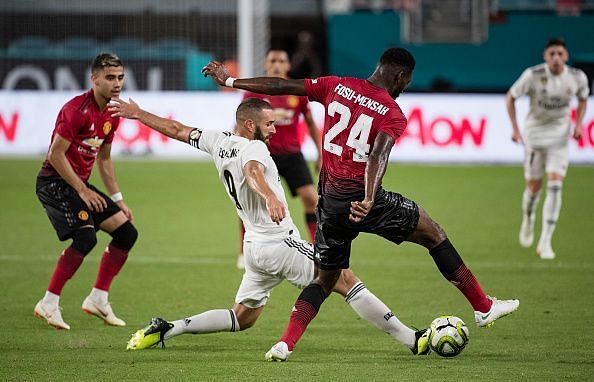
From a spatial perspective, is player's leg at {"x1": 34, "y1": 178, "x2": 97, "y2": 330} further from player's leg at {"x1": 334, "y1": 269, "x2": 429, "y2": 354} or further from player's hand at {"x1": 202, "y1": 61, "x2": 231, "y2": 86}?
player's leg at {"x1": 334, "y1": 269, "x2": 429, "y2": 354}

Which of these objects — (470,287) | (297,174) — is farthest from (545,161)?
(470,287)

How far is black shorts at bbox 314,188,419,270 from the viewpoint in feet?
22.7

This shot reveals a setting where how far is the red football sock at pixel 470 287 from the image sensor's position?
709cm

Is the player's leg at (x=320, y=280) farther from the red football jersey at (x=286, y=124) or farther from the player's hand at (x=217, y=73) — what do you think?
the red football jersey at (x=286, y=124)

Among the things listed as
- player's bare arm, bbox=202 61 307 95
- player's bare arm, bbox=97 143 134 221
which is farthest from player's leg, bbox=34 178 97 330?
player's bare arm, bbox=202 61 307 95

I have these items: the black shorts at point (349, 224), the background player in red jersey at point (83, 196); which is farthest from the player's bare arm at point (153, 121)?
the background player in red jersey at point (83, 196)

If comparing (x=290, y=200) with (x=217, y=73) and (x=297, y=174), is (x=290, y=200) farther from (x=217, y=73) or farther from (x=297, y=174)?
(x=217, y=73)

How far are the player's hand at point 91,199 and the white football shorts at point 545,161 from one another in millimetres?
5847

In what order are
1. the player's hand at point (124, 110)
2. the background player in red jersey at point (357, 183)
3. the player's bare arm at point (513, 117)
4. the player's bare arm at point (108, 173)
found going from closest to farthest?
the background player in red jersey at point (357, 183) → the player's hand at point (124, 110) → the player's bare arm at point (108, 173) → the player's bare arm at point (513, 117)

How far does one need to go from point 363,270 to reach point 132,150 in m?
11.5

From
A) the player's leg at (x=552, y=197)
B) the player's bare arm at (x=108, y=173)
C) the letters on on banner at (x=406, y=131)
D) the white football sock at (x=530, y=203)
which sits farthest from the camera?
the letters on on banner at (x=406, y=131)

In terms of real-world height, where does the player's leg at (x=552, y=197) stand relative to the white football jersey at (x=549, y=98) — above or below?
below

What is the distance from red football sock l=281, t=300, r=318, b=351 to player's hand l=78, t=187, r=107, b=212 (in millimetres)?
1985

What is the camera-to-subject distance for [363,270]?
11.0 m
